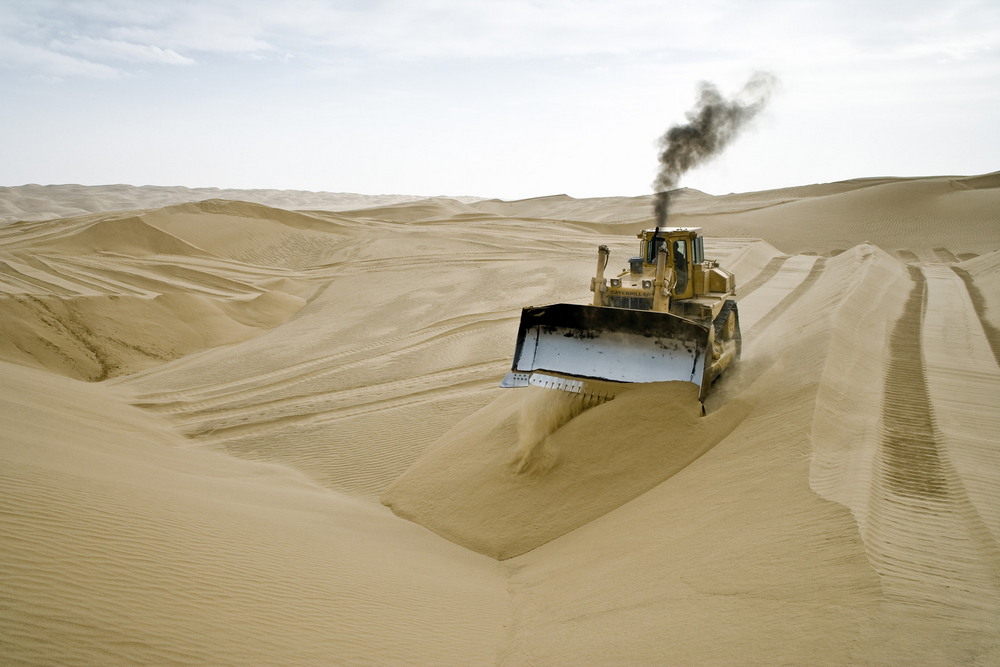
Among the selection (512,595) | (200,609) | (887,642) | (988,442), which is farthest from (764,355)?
(200,609)

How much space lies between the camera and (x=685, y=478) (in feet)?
22.7

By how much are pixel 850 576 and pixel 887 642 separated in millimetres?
741

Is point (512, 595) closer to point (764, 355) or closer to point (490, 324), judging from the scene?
point (764, 355)

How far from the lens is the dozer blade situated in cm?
757

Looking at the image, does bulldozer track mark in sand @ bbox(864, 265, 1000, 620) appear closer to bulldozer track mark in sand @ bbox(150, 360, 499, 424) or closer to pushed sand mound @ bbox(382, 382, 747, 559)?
pushed sand mound @ bbox(382, 382, 747, 559)

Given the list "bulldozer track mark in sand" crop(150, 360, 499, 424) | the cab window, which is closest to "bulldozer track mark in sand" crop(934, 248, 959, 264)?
the cab window

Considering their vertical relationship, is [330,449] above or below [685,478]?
below

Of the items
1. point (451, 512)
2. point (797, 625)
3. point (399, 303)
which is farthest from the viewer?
point (399, 303)

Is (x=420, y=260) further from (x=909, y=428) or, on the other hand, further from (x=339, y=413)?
(x=909, y=428)

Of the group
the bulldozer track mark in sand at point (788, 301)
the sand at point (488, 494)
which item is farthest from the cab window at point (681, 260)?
the bulldozer track mark in sand at point (788, 301)

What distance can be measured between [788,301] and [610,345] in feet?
33.4

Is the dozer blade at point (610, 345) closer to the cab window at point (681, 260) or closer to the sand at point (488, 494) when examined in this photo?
the sand at point (488, 494)

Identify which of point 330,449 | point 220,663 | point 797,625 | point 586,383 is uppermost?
point 586,383

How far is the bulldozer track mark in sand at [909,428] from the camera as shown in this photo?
19.2ft
